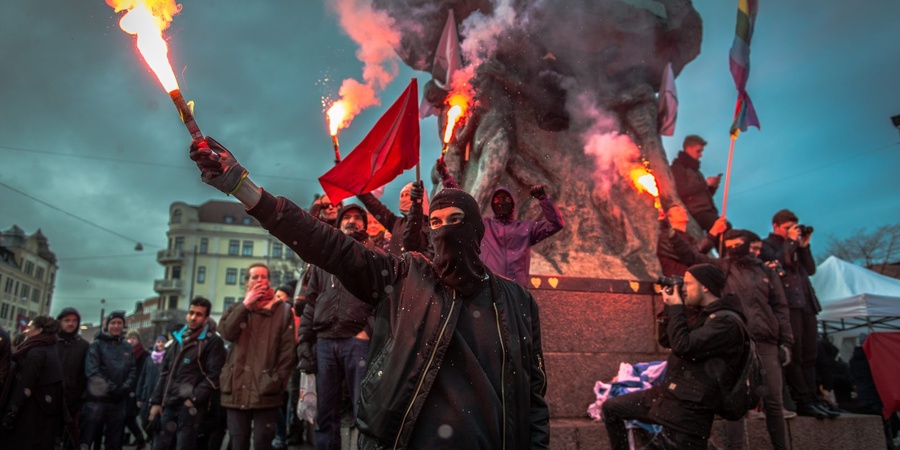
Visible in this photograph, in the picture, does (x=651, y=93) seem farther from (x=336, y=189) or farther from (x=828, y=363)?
(x=336, y=189)

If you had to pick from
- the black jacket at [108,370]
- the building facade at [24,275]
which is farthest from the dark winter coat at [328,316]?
the building facade at [24,275]

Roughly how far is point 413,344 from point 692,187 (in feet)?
30.5

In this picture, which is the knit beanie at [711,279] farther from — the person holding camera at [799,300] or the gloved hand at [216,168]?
the gloved hand at [216,168]

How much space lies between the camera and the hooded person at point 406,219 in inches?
196

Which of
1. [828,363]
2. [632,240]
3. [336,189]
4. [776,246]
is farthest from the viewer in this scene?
[828,363]

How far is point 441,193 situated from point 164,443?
4.73 m

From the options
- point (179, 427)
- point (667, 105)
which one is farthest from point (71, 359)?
point (667, 105)

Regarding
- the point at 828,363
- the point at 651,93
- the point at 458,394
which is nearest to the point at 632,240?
the point at 651,93

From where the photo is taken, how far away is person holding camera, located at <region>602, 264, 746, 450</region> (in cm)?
446

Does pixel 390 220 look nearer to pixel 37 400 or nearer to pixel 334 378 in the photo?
pixel 334 378

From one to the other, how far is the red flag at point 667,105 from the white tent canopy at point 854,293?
4865mm

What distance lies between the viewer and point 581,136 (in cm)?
1030

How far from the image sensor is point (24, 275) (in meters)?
61.8

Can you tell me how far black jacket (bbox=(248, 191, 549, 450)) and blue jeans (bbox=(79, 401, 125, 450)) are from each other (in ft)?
21.4
